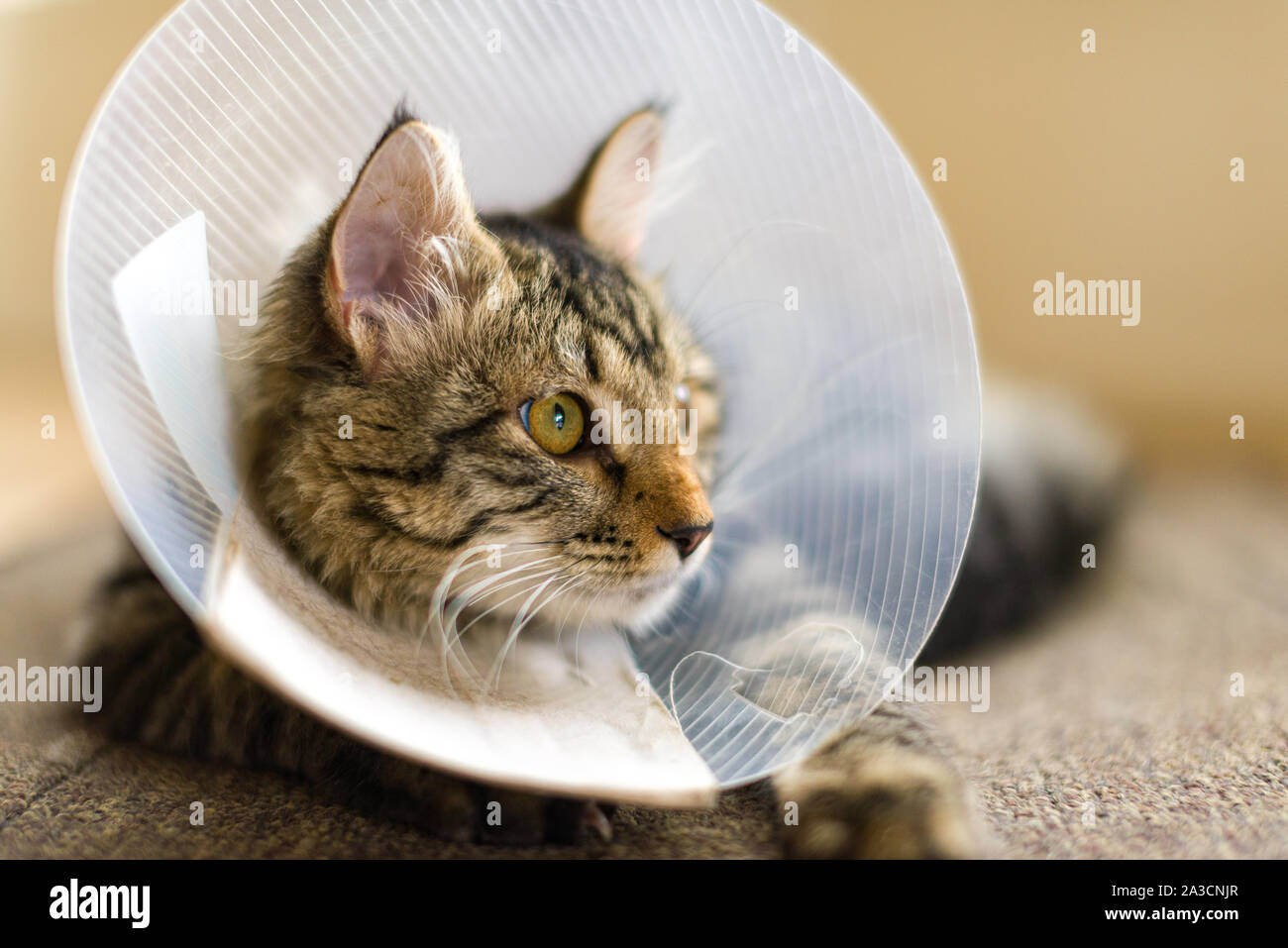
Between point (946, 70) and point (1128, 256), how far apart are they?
786 millimetres

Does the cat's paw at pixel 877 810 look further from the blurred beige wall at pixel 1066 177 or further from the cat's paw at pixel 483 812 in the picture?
the blurred beige wall at pixel 1066 177

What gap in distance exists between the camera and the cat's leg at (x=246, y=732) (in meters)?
0.87

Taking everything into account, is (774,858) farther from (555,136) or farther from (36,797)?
Answer: (555,136)

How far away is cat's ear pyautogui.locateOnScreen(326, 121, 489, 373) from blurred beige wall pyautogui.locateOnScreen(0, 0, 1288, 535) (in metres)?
1.63

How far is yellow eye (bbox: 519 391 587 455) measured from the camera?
94cm

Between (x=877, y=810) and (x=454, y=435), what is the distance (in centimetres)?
58

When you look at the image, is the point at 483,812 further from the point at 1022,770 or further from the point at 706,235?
the point at 706,235

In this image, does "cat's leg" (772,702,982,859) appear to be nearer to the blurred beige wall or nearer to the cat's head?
the cat's head

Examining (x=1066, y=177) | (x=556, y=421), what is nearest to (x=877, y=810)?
(x=556, y=421)

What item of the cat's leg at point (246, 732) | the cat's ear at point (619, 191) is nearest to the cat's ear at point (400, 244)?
the cat's ear at point (619, 191)

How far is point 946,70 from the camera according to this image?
2469mm

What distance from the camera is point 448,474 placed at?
0.90m
